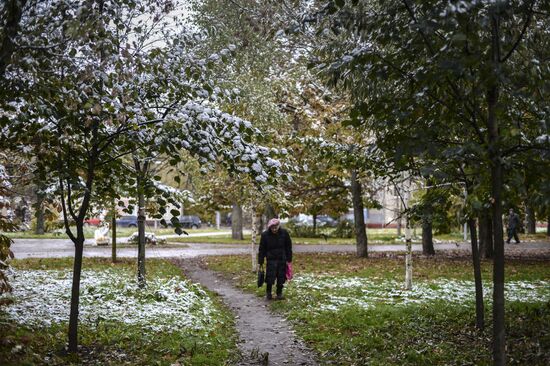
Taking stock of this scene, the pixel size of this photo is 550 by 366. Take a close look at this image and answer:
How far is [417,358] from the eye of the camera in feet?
21.8

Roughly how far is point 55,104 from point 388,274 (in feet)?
36.0

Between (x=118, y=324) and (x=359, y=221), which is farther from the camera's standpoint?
(x=359, y=221)

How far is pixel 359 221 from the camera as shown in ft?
68.6

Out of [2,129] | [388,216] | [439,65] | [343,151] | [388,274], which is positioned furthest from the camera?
[388,216]

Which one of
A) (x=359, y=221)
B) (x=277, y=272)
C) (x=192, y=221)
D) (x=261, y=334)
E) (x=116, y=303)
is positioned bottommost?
(x=261, y=334)

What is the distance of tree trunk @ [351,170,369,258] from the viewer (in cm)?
2056

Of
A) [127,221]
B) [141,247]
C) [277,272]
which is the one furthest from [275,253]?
[127,221]

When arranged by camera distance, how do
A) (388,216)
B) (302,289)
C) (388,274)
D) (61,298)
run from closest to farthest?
1. (61,298)
2. (302,289)
3. (388,274)
4. (388,216)

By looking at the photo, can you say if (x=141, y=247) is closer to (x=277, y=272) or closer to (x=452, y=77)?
(x=277, y=272)

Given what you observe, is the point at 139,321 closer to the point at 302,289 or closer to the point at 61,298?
the point at 61,298

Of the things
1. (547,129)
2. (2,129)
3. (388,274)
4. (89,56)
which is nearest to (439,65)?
(547,129)

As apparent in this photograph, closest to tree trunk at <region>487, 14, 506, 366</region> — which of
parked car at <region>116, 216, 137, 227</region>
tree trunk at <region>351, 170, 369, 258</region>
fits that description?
tree trunk at <region>351, 170, 369, 258</region>

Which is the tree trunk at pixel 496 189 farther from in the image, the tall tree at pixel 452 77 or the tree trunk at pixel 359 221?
the tree trunk at pixel 359 221

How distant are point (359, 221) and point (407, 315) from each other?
1191cm
